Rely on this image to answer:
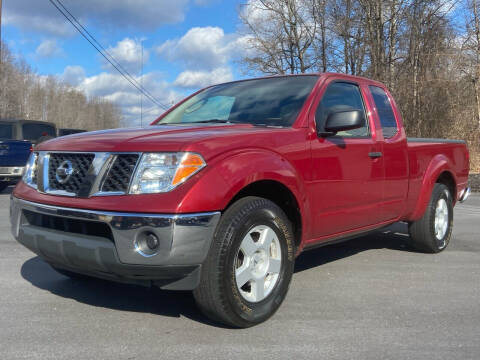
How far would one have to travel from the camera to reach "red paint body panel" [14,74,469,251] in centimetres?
287

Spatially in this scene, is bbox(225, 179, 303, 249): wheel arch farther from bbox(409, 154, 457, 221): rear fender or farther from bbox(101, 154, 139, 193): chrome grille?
bbox(409, 154, 457, 221): rear fender

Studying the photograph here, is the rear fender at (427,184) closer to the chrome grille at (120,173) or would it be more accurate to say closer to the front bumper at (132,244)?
the front bumper at (132,244)

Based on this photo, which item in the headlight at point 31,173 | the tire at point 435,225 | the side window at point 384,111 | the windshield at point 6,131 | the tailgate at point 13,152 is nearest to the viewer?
the headlight at point 31,173

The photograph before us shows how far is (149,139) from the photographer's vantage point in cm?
305

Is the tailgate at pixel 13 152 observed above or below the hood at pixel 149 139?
below

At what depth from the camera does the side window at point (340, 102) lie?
404 cm

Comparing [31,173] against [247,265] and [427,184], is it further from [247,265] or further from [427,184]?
[427,184]

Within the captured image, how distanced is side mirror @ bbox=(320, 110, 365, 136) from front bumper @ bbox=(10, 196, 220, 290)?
4.57 ft

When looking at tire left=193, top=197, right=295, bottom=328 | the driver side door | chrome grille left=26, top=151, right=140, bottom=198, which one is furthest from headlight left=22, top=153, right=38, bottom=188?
the driver side door

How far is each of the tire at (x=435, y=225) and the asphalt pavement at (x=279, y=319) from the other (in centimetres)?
49

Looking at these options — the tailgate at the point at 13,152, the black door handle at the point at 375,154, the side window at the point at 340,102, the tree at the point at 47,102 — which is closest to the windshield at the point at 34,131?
the tailgate at the point at 13,152

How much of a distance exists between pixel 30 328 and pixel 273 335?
5.20ft

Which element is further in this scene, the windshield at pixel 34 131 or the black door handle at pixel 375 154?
the windshield at pixel 34 131

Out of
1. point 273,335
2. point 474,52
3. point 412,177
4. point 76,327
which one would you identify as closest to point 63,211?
point 76,327
